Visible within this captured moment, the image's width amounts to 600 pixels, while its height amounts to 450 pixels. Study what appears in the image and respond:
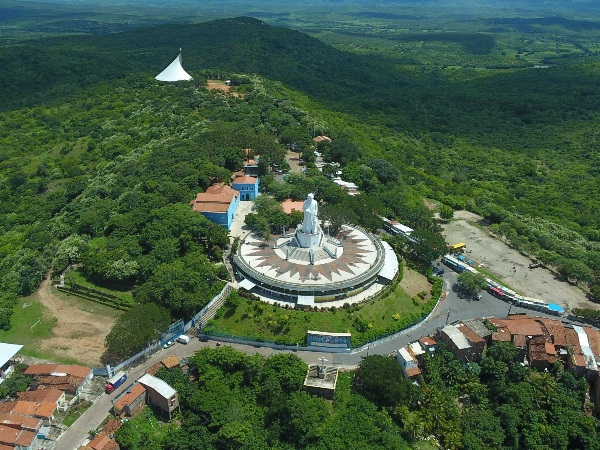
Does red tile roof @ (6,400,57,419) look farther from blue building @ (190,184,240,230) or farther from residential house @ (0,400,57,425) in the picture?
blue building @ (190,184,240,230)

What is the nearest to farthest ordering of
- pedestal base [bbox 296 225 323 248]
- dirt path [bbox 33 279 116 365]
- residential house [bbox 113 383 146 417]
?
residential house [bbox 113 383 146 417] → dirt path [bbox 33 279 116 365] → pedestal base [bbox 296 225 323 248]

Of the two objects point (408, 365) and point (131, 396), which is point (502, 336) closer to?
point (408, 365)

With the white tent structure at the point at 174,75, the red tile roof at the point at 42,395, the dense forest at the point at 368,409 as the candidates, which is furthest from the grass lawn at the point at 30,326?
the white tent structure at the point at 174,75

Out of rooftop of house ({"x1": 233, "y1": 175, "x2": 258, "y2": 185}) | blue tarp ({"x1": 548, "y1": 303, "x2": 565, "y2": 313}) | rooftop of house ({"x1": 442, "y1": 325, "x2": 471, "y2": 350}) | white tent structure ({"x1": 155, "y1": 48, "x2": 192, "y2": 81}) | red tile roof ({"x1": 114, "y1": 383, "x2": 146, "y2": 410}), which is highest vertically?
white tent structure ({"x1": 155, "y1": 48, "x2": 192, "y2": 81})

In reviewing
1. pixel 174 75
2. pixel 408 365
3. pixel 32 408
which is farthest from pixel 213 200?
pixel 174 75

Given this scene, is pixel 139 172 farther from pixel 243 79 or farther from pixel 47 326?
pixel 243 79

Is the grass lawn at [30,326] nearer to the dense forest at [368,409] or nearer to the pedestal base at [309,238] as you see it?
the dense forest at [368,409]

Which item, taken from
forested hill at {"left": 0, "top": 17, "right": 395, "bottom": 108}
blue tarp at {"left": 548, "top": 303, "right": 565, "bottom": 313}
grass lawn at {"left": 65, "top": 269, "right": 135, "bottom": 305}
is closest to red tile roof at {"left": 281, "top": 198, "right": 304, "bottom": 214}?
grass lawn at {"left": 65, "top": 269, "right": 135, "bottom": 305}
